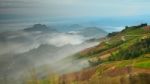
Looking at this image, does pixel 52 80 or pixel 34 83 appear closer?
pixel 34 83

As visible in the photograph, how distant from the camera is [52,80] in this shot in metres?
109

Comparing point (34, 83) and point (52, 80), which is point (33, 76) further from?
point (52, 80)

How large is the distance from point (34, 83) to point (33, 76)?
12.4 ft

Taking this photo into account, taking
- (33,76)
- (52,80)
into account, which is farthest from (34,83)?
(52,80)

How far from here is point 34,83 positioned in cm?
9462

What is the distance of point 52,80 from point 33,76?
18288 millimetres

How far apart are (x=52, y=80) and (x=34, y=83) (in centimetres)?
1506

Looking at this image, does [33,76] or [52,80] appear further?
[52,80]

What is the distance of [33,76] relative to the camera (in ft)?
300

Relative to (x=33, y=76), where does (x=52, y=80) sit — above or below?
below
